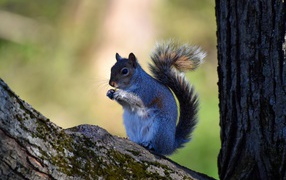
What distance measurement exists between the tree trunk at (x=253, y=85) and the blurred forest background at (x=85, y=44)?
5390mm

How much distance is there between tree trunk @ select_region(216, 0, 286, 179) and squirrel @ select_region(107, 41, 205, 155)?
2.03 ft

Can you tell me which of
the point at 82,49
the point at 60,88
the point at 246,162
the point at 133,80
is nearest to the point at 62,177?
the point at 246,162

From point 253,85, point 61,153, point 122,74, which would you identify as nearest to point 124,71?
point 122,74

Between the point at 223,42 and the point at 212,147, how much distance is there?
4.18 m

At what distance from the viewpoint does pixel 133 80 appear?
3436 millimetres

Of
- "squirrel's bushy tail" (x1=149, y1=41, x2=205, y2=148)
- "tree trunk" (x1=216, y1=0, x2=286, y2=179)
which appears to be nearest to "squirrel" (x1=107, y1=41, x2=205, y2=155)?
"squirrel's bushy tail" (x1=149, y1=41, x2=205, y2=148)

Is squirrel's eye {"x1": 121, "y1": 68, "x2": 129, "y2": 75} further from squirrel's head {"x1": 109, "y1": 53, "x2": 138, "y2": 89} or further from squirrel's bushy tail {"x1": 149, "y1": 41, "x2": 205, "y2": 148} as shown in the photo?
squirrel's bushy tail {"x1": 149, "y1": 41, "x2": 205, "y2": 148}

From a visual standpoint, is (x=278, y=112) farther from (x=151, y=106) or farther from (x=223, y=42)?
(x=151, y=106)

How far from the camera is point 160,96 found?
10.5 feet

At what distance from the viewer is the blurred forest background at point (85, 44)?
8.30 m

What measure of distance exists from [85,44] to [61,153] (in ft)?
23.9

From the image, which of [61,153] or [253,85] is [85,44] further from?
[61,153]

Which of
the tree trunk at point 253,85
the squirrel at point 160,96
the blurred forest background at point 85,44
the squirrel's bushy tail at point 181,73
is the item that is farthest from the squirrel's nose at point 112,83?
the blurred forest background at point 85,44

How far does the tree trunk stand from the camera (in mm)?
2381
